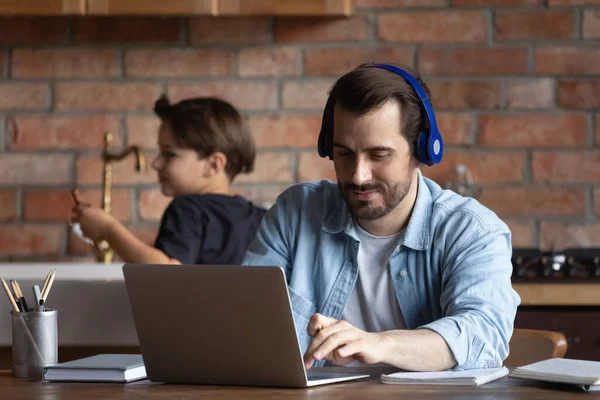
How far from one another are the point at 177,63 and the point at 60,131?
412 mm

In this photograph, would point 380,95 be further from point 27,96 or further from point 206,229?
point 27,96

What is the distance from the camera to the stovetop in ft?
7.46

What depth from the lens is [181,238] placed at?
230 centimetres

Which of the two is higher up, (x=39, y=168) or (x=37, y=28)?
(x=37, y=28)

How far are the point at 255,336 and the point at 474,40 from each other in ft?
5.82

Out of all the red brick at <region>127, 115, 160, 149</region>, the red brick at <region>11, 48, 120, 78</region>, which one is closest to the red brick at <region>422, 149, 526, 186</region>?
the red brick at <region>127, 115, 160, 149</region>

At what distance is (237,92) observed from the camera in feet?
9.28

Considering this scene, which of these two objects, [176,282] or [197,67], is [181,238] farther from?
[176,282]

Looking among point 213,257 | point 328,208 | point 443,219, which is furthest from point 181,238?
point 443,219

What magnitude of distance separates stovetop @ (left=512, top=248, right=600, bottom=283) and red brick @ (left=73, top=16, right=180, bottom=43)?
1232mm

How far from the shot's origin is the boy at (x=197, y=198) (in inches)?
→ 91.4

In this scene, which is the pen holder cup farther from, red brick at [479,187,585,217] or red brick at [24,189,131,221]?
red brick at [479,187,585,217]

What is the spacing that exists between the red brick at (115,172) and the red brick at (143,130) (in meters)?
0.05

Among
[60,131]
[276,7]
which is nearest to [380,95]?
[276,7]
